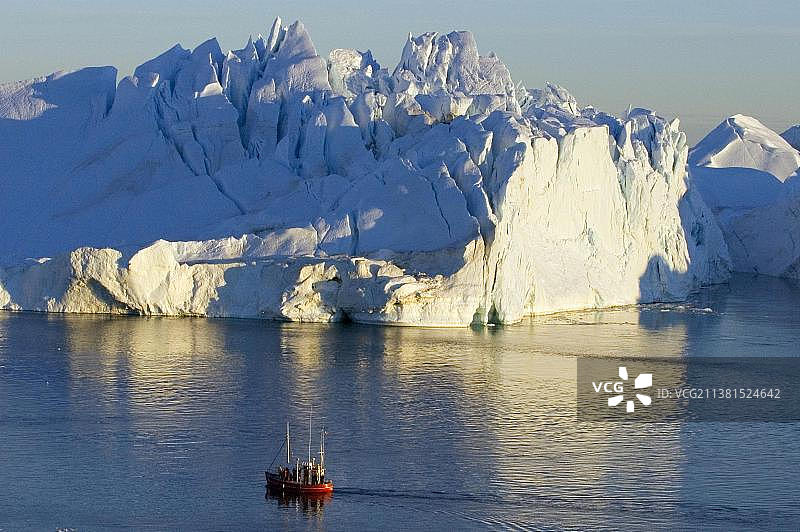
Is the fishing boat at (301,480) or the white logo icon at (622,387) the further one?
the white logo icon at (622,387)

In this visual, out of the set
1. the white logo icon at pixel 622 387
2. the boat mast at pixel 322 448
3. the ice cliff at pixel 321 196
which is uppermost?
the ice cliff at pixel 321 196

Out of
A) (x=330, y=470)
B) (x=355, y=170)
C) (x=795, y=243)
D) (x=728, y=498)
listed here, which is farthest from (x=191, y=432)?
(x=795, y=243)

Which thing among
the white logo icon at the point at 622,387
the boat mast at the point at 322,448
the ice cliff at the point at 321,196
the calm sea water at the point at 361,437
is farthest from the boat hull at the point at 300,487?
the ice cliff at the point at 321,196

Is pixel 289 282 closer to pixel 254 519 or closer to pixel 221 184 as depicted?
pixel 221 184

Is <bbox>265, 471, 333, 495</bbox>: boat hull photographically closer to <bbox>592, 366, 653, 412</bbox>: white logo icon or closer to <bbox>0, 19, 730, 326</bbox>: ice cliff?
<bbox>592, 366, 653, 412</bbox>: white logo icon

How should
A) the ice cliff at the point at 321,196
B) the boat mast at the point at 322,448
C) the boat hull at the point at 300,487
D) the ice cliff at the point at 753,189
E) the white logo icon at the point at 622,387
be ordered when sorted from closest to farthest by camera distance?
the boat hull at the point at 300,487, the boat mast at the point at 322,448, the white logo icon at the point at 622,387, the ice cliff at the point at 321,196, the ice cliff at the point at 753,189

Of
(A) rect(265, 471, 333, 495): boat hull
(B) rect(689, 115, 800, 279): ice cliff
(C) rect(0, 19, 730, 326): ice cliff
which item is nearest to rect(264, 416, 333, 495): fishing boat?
(A) rect(265, 471, 333, 495): boat hull

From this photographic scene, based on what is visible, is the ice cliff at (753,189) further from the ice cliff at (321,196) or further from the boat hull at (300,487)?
the boat hull at (300,487)
